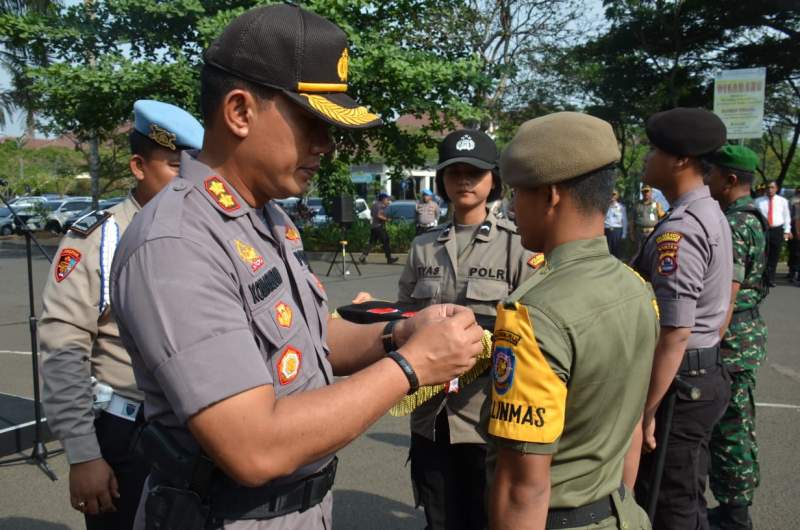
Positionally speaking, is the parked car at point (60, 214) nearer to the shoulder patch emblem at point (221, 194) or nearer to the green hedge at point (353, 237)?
the green hedge at point (353, 237)

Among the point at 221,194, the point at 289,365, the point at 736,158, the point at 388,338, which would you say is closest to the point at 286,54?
the point at 221,194

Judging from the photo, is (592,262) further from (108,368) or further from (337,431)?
(108,368)

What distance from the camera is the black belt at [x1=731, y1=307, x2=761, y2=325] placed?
355 centimetres

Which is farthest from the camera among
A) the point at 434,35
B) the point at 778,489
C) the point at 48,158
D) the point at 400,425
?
the point at 48,158

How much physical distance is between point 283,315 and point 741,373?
294cm

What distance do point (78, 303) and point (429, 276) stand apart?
58.6 inches

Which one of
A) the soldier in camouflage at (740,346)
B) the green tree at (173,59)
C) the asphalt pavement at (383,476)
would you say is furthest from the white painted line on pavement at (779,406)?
the green tree at (173,59)

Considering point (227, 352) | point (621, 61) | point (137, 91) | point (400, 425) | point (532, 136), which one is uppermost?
point (621, 61)

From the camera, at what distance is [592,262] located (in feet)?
5.58

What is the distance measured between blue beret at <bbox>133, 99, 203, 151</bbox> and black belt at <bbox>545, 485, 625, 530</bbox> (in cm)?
169

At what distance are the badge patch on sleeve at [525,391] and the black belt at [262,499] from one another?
0.45m

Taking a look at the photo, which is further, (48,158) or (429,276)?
(48,158)

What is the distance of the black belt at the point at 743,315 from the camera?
3.55m

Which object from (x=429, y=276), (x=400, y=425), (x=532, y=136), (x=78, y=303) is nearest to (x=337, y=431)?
(x=532, y=136)
